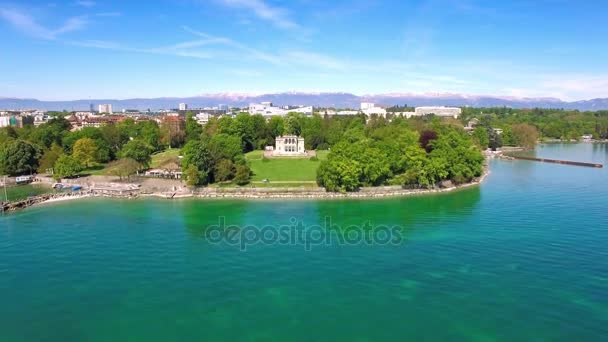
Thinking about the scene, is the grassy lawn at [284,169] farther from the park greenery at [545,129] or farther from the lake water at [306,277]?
the park greenery at [545,129]

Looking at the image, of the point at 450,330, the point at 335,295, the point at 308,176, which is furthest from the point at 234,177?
the point at 450,330

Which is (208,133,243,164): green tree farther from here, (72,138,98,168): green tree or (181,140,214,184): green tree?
(72,138,98,168): green tree

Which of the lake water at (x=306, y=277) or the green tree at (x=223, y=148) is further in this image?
the green tree at (x=223, y=148)

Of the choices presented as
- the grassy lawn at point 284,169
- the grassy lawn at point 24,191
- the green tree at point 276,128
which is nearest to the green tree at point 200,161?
the grassy lawn at point 284,169

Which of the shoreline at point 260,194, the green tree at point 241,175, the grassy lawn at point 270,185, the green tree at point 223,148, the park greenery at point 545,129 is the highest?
the park greenery at point 545,129

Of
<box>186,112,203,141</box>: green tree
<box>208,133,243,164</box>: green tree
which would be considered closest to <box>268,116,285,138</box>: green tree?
<box>186,112,203,141</box>: green tree

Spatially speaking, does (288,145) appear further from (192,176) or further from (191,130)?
(192,176)
